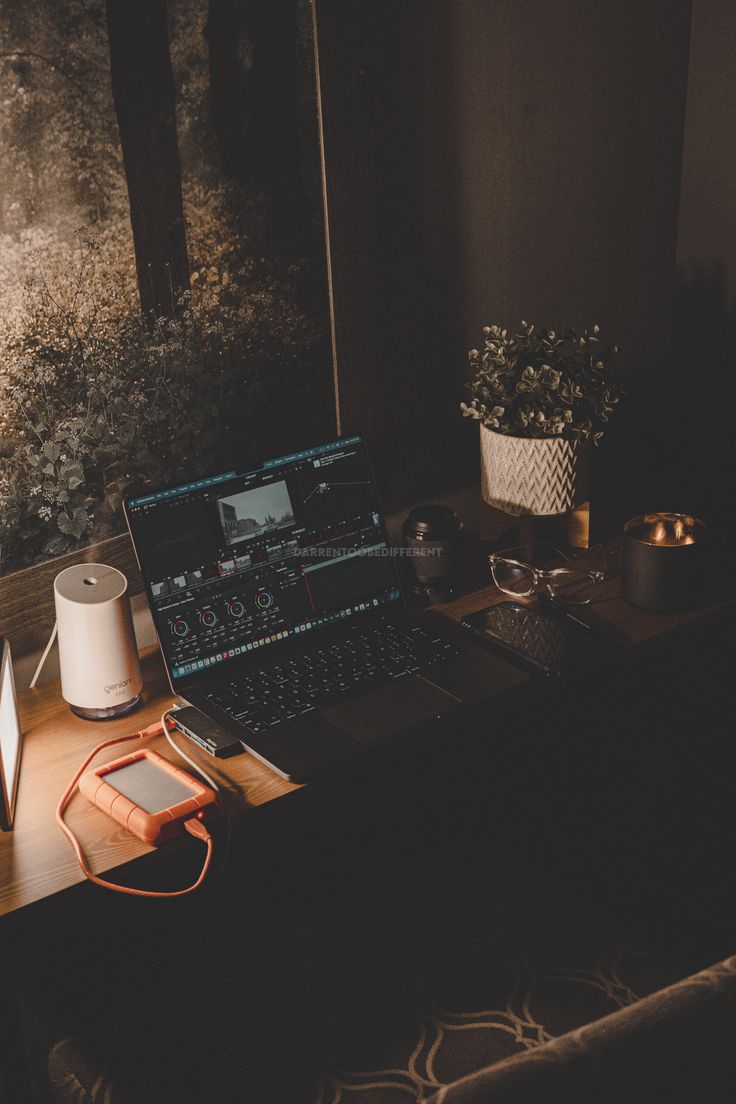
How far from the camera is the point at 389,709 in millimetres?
1535

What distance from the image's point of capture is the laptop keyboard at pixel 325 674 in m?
1.54

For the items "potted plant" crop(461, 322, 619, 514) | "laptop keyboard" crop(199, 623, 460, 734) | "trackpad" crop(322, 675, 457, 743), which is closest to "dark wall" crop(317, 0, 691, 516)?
"potted plant" crop(461, 322, 619, 514)

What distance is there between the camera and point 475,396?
1970 millimetres

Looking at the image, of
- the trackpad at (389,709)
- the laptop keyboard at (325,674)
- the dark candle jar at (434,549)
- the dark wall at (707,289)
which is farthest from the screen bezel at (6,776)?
the dark wall at (707,289)

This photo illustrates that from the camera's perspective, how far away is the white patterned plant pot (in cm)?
183

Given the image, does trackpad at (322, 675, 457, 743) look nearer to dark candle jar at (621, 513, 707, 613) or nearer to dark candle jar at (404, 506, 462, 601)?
dark candle jar at (404, 506, 462, 601)

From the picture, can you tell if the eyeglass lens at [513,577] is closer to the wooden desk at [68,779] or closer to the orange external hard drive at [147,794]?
the wooden desk at [68,779]

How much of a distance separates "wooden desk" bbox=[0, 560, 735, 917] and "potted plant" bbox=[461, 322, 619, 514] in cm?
24

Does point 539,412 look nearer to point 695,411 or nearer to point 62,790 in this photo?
point 695,411

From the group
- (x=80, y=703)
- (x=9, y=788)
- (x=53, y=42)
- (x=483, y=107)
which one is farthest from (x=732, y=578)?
(x=53, y=42)

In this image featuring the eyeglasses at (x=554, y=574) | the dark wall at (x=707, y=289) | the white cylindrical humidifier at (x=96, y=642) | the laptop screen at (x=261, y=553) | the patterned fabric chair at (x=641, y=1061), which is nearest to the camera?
the patterned fabric chair at (x=641, y=1061)

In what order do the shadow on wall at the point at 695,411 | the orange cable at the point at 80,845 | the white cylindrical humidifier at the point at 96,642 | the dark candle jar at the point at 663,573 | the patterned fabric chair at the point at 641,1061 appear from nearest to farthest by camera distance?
the patterned fabric chair at the point at 641,1061 → the orange cable at the point at 80,845 → the white cylindrical humidifier at the point at 96,642 → the dark candle jar at the point at 663,573 → the shadow on wall at the point at 695,411

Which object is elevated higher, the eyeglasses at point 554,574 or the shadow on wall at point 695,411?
the shadow on wall at point 695,411

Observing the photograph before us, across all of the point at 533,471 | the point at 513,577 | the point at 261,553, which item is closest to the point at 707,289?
the point at 533,471
